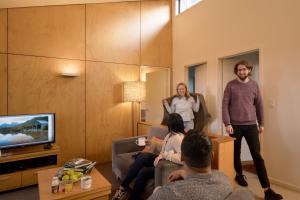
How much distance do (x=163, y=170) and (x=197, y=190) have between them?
1.05m

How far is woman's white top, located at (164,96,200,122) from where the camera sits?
333cm

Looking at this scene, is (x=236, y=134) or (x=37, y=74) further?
(x=37, y=74)

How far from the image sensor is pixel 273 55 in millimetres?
2680

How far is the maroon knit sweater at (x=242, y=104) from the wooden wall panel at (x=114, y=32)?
229 cm

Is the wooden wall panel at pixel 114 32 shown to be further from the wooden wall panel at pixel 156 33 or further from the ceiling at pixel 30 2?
the ceiling at pixel 30 2

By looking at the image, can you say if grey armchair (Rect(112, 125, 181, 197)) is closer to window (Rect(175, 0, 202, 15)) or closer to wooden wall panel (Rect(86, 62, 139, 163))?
wooden wall panel (Rect(86, 62, 139, 163))

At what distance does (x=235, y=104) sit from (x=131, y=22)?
2807 mm

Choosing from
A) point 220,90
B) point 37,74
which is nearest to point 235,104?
point 220,90

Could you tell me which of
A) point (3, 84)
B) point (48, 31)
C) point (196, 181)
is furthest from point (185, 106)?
point (3, 84)

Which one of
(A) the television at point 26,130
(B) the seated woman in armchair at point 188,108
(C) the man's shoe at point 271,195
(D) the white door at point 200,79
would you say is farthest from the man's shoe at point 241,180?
(A) the television at point 26,130

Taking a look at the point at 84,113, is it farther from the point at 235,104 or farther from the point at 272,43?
the point at 272,43

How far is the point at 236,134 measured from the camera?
96.5 inches

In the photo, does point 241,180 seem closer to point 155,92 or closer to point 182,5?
point 155,92

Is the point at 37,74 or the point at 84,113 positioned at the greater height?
the point at 37,74
